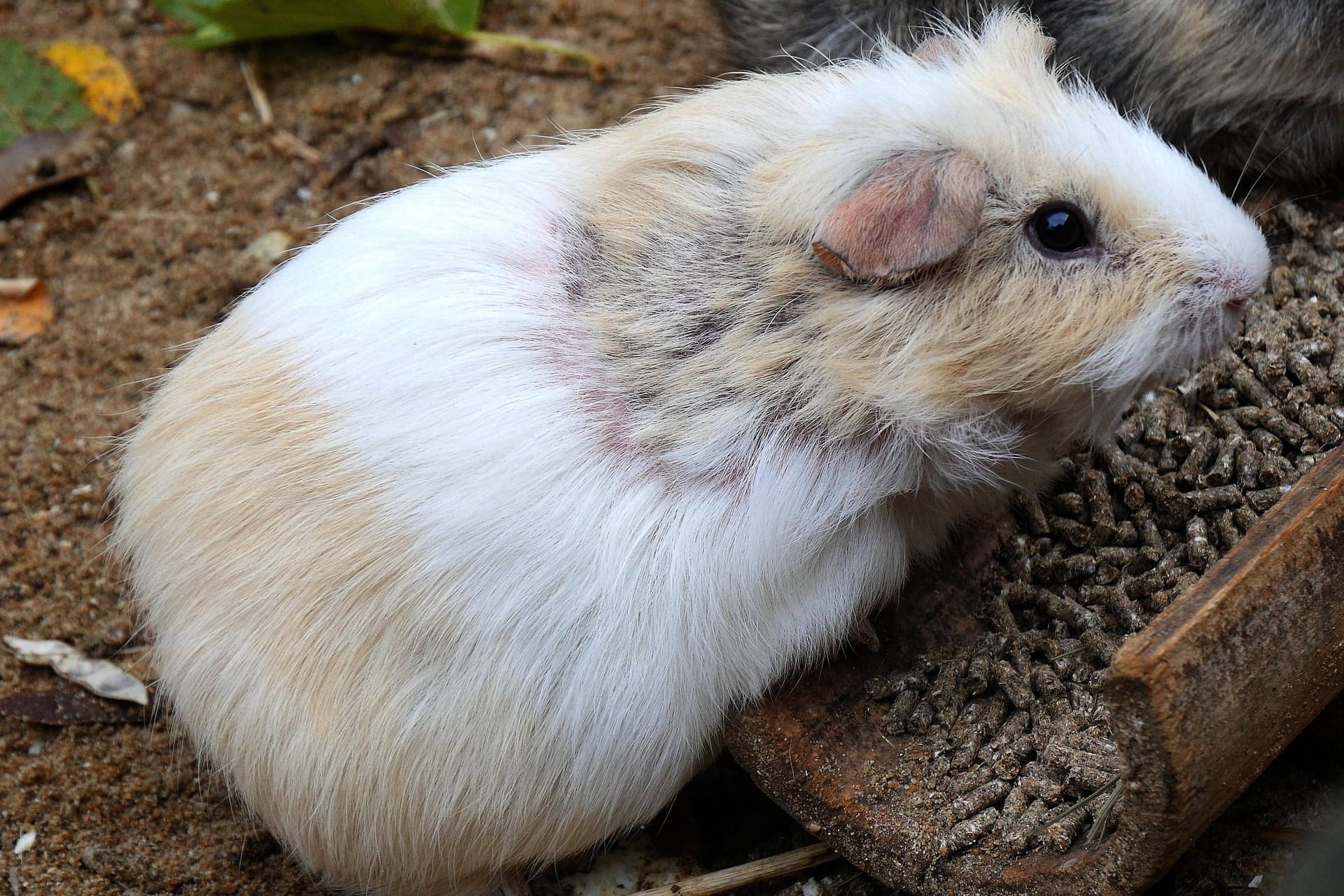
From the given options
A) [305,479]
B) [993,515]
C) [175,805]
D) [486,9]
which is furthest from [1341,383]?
[486,9]

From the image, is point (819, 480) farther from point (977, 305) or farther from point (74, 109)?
point (74, 109)

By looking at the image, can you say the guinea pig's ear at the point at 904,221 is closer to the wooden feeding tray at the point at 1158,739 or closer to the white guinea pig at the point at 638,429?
the white guinea pig at the point at 638,429

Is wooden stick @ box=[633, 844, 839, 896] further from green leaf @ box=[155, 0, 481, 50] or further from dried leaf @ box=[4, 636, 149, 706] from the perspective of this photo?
green leaf @ box=[155, 0, 481, 50]

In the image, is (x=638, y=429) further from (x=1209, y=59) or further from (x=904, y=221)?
(x=1209, y=59)

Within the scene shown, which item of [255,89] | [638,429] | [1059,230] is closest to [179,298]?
[255,89]

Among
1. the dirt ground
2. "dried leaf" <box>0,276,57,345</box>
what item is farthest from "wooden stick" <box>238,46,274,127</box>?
"dried leaf" <box>0,276,57,345</box>

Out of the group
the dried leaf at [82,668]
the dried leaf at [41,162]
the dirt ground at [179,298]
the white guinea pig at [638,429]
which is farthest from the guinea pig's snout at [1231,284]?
the dried leaf at [41,162]
